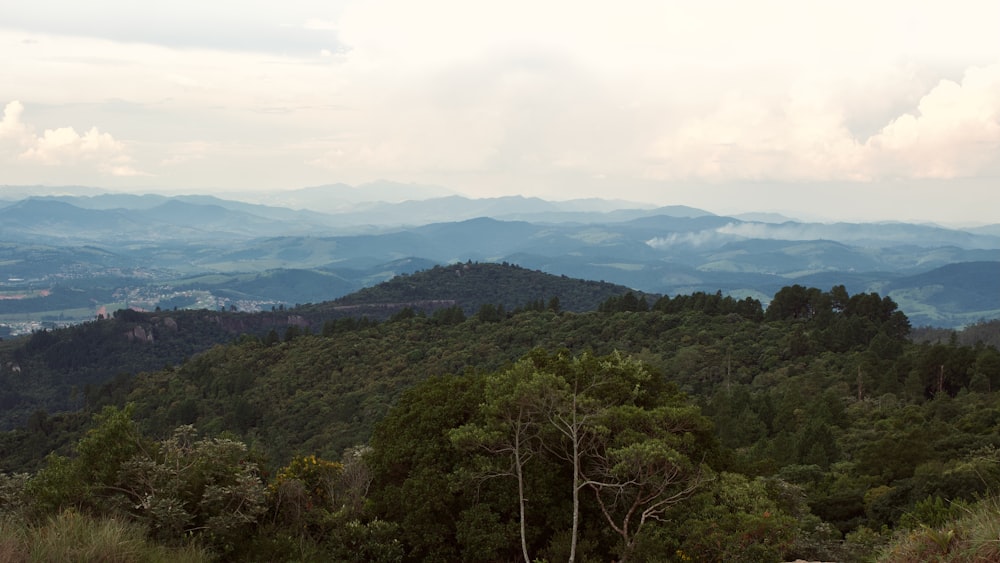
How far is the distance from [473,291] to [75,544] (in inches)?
5256

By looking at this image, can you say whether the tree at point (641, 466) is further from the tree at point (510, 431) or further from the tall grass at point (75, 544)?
the tall grass at point (75, 544)

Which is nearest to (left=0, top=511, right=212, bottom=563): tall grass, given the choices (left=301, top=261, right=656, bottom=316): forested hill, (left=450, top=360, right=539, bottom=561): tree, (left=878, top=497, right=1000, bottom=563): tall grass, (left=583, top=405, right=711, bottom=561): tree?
(left=450, top=360, right=539, bottom=561): tree

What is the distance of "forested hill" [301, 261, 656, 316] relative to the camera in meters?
131

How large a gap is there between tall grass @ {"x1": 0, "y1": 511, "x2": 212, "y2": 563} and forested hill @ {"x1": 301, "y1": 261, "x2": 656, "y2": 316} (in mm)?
114941

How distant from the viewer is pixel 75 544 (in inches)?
394

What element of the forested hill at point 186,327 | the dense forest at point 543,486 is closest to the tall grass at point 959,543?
the dense forest at point 543,486

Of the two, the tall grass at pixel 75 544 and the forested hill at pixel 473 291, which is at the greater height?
the tall grass at pixel 75 544

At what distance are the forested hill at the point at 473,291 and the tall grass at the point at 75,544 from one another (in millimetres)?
114941

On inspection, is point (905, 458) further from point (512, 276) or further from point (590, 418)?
point (512, 276)

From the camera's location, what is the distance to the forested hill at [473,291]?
431 feet

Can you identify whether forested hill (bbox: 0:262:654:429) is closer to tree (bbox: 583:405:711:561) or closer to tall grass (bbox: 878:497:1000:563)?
tree (bbox: 583:405:711:561)

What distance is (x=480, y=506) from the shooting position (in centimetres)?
1538

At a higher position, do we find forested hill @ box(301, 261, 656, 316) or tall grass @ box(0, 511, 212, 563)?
tall grass @ box(0, 511, 212, 563)

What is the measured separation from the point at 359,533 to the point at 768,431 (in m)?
24.5
